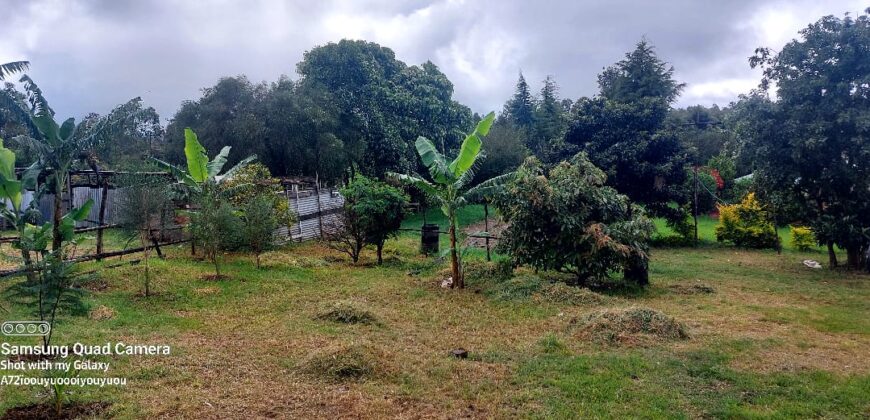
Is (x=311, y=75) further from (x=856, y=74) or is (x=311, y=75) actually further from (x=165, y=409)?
(x=165, y=409)

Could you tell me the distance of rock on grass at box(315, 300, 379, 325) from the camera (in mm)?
7777

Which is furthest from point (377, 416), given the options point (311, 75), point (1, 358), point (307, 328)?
point (311, 75)

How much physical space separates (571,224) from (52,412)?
830 cm

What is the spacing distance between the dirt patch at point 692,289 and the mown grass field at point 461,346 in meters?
0.10

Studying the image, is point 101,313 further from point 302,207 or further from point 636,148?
point 636,148

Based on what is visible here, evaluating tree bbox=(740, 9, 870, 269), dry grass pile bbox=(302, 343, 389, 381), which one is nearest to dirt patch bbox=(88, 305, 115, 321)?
dry grass pile bbox=(302, 343, 389, 381)

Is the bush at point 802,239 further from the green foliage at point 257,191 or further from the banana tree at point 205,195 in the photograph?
the banana tree at point 205,195

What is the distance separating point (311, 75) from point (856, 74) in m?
A: 18.0

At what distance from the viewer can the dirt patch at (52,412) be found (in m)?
4.31

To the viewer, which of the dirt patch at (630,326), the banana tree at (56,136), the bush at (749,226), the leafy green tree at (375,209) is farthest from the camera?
the bush at (749,226)

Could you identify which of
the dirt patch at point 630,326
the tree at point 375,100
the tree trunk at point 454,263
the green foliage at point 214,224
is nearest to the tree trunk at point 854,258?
the dirt patch at point 630,326

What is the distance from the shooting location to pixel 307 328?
7.44 m

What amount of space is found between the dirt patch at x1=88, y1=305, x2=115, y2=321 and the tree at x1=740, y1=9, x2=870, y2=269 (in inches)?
541

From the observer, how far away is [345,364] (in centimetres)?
554
